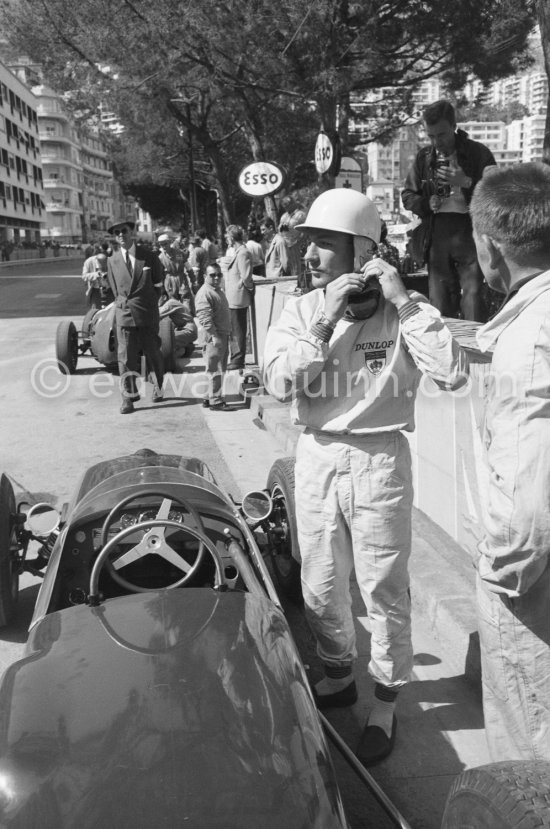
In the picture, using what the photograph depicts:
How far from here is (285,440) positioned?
775 centimetres

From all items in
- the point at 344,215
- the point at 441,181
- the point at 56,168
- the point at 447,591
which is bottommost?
the point at 447,591

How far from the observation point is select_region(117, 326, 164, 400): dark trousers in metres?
9.25

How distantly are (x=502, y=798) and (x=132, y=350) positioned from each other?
797 cm

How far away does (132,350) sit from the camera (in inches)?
366

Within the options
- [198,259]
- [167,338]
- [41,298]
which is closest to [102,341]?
[167,338]

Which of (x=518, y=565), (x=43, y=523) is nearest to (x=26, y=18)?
(x=43, y=523)

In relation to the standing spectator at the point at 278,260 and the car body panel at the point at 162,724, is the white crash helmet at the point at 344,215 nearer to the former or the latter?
the car body panel at the point at 162,724

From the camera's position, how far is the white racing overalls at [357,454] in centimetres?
289

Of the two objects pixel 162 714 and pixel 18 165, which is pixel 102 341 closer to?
pixel 162 714

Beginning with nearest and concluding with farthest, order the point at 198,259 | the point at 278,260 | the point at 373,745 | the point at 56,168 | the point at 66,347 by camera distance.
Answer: the point at 373,745 < the point at 66,347 < the point at 278,260 < the point at 198,259 < the point at 56,168

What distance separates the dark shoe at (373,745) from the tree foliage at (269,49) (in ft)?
39.5

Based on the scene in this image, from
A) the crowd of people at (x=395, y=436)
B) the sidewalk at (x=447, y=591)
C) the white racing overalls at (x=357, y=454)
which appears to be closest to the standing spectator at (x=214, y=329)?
the sidewalk at (x=447, y=591)

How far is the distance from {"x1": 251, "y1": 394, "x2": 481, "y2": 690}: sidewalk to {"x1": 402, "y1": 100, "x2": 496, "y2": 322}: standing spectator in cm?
192

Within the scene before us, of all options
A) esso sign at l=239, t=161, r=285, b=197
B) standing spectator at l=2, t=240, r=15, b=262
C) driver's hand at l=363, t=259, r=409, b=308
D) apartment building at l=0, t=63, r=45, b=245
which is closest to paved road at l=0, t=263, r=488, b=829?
driver's hand at l=363, t=259, r=409, b=308
